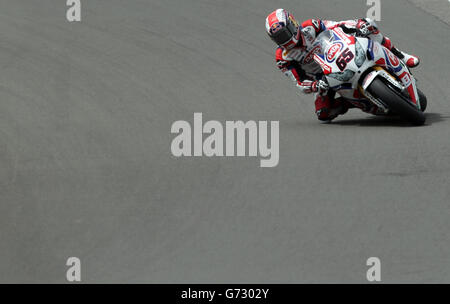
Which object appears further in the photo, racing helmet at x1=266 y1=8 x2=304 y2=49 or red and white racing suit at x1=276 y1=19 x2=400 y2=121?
red and white racing suit at x1=276 y1=19 x2=400 y2=121

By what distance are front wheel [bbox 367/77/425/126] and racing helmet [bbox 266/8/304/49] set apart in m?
1.09

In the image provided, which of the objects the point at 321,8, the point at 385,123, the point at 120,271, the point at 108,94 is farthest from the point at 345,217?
the point at 321,8

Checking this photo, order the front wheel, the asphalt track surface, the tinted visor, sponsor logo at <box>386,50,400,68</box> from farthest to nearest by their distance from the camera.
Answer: the tinted visor
sponsor logo at <box>386,50,400,68</box>
the front wheel
the asphalt track surface

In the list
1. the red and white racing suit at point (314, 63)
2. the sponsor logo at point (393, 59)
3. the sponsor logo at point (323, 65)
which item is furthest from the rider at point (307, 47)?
the sponsor logo at point (393, 59)

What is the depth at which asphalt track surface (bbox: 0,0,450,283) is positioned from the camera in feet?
21.9

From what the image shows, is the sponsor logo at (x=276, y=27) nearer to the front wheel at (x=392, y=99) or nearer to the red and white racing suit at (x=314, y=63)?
the red and white racing suit at (x=314, y=63)

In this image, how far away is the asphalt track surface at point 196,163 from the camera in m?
6.66

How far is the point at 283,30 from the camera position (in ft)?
33.8

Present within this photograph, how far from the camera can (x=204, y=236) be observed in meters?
7.12

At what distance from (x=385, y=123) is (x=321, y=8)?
5489 millimetres

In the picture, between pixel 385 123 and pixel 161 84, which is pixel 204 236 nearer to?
pixel 385 123

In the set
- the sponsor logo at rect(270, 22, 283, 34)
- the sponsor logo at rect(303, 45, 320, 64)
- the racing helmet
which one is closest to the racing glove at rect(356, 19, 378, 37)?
the sponsor logo at rect(303, 45, 320, 64)

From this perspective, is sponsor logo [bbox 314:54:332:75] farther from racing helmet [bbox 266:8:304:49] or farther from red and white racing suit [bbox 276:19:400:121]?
racing helmet [bbox 266:8:304:49]
